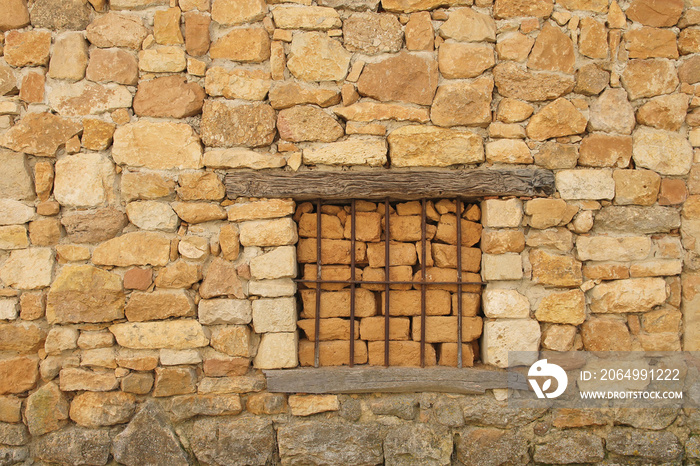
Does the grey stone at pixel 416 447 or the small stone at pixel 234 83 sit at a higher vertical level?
the small stone at pixel 234 83

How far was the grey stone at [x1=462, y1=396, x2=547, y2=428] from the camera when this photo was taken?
276 cm

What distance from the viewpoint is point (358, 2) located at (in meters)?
2.83

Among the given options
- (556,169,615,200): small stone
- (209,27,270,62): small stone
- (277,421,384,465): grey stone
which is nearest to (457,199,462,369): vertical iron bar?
(556,169,615,200): small stone

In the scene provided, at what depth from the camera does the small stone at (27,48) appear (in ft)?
9.29

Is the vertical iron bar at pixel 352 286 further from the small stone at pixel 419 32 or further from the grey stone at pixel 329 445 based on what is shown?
the small stone at pixel 419 32

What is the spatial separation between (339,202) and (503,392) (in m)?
1.55

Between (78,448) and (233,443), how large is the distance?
3.01ft

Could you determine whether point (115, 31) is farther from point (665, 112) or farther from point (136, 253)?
point (665, 112)

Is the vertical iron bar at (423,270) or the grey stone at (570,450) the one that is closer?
the grey stone at (570,450)

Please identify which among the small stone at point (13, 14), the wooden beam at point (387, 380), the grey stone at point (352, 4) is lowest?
the wooden beam at point (387, 380)

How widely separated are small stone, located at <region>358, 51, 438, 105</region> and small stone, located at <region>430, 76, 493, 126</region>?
0.29 feet

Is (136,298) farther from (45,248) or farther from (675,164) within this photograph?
(675,164)

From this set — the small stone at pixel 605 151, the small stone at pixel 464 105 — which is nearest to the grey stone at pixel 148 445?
the small stone at pixel 464 105

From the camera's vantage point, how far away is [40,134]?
2.82 meters
